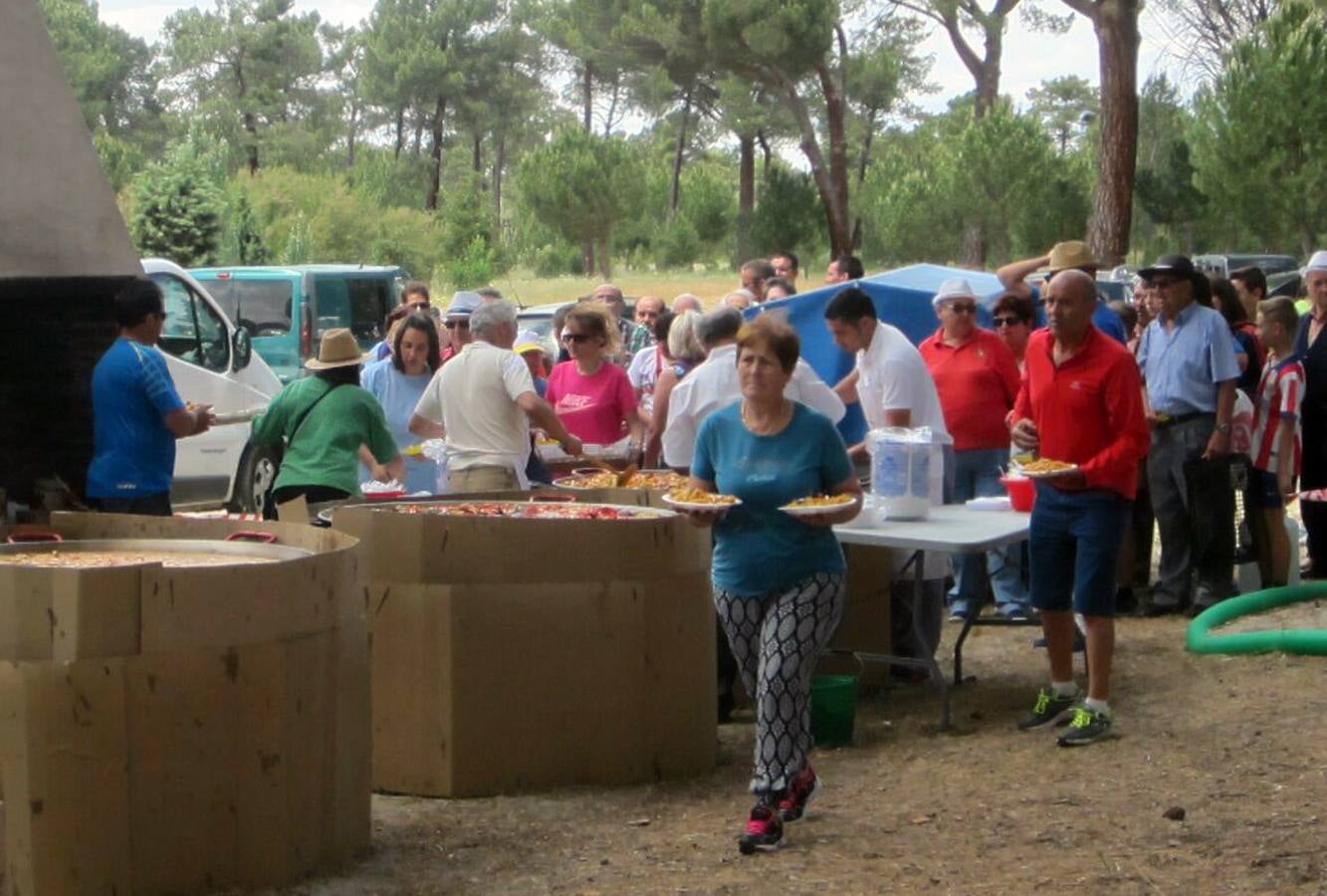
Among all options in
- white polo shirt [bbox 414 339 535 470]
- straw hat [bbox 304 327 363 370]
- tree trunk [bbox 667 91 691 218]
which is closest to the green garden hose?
white polo shirt [bbox 414 339 535 470]

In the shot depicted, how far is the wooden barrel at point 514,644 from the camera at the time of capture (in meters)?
6.94

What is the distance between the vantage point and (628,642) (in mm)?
7199

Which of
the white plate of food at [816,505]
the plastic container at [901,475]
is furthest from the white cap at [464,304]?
the white plate of food at [816,505]

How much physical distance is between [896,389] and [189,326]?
883 centimetres

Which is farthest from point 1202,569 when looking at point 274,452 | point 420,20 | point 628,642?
point 420,20

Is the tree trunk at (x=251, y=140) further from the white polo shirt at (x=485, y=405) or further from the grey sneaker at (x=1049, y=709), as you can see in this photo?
the grey sneaker at (x=1049, y=709)

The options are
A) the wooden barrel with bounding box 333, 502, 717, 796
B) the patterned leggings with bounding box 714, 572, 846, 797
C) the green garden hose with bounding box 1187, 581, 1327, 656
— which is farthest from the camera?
the green garden hose with bounding box 1187, 581, 1327, 656

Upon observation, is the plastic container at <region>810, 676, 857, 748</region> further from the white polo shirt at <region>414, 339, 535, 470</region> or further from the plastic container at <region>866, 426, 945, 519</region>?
the white polo shirt at <region>414, 339, 535, 470</region>

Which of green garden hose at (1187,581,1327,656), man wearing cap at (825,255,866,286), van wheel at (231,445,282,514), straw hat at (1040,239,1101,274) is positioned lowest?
green garden hose at (1187,581,1327,656)

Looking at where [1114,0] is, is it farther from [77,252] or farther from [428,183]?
[428,183]

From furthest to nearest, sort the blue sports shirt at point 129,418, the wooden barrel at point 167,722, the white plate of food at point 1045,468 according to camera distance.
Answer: the blue sports shirt at point 129,418 → the white plate of food at point 1045,468 → the wooden barrel at point 167,722

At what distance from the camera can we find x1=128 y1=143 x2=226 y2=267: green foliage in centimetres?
4606

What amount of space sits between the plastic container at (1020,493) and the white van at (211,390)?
27.1 ft

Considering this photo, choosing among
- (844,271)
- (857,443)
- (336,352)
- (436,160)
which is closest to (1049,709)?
(857,443)
